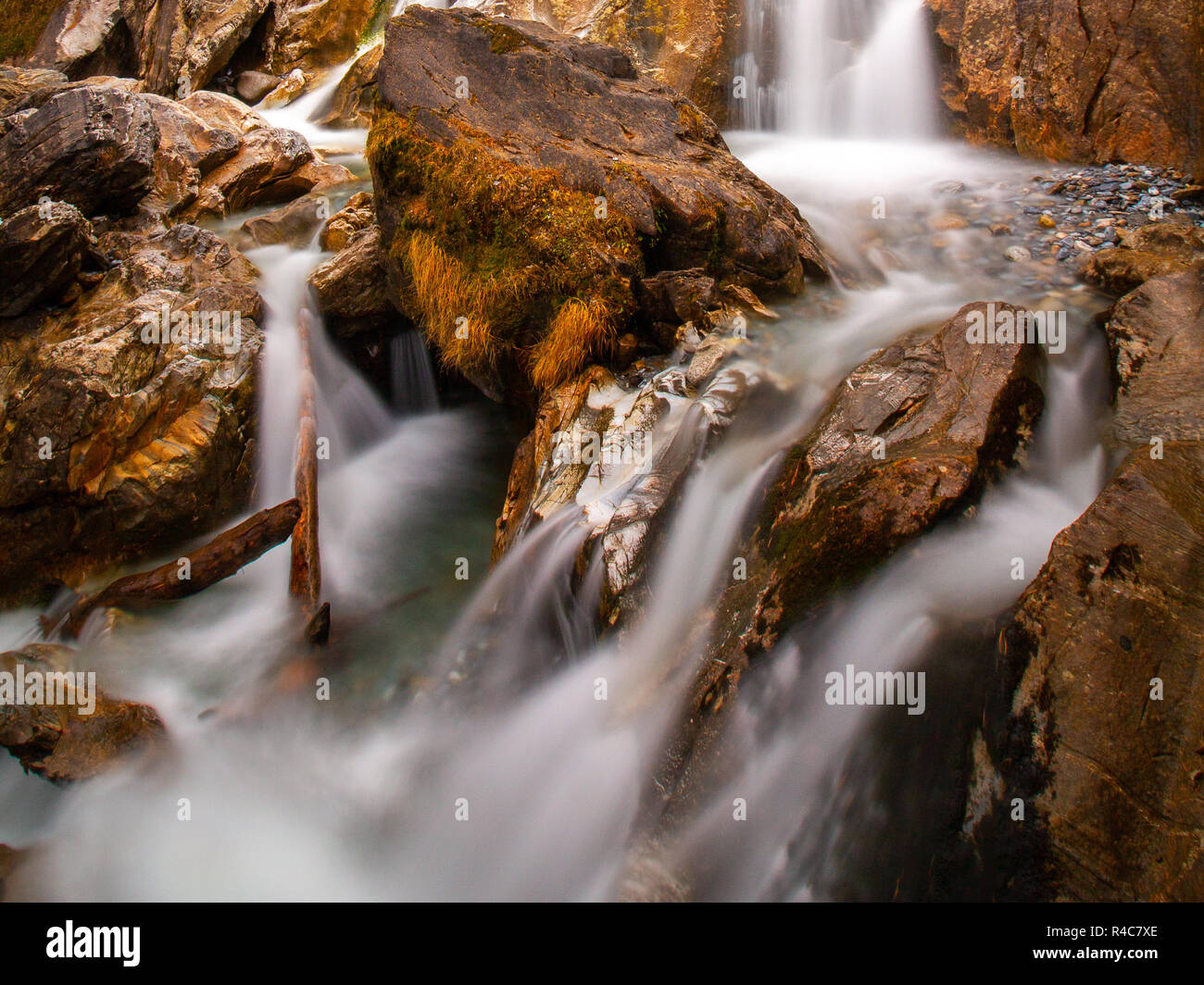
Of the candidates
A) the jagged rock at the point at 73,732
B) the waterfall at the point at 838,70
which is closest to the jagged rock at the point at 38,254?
the jagged rock at the point at 73,732

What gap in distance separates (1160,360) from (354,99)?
1329cm

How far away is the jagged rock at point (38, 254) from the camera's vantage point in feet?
21.1

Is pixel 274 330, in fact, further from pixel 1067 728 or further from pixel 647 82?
pixel 1067 728

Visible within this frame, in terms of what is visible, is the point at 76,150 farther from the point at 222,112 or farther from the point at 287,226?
the point at 222,112

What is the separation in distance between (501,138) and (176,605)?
4.54m

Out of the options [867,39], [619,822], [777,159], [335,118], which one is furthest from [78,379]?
[867,39]

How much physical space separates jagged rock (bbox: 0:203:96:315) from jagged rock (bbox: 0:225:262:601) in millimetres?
252

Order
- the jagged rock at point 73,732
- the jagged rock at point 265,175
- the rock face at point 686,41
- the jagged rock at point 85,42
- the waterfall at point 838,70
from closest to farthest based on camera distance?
the jagged rock at point 73,732 < the jagged rock at point 265,175 < the waterfall at point 838,70 < the rock face at point 686,41 < the jagged rock at point 85,42

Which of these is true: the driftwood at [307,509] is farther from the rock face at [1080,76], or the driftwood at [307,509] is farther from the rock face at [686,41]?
the rock face at [1080,76]

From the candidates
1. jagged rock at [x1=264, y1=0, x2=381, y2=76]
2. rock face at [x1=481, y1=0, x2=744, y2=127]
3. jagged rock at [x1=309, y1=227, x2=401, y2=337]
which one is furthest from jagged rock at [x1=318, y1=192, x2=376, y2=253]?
jagged rock at [x1=264, y1=0, x2=381, y2=76]

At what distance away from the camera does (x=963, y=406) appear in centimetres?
395

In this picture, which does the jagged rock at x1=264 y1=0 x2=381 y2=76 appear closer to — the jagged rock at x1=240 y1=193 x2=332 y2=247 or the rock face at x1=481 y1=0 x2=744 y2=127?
the rock face at x1=481 y1=0 x2=744 y2=127

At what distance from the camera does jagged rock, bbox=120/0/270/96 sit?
14.6 metres

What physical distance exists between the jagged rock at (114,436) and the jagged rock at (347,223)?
1.96 meters
